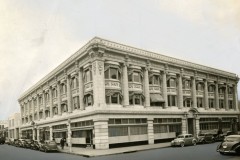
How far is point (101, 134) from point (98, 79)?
A: 6540 millimetres

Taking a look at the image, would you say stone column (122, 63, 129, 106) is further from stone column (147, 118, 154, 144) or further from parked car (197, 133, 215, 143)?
parked car (197, 133, 215, 143)

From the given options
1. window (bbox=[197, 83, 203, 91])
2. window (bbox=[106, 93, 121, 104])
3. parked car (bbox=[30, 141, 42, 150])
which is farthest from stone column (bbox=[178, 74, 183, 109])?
parked car (bbox=[30, 141, 42, 150])

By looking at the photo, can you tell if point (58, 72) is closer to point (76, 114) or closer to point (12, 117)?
point (76, 114)

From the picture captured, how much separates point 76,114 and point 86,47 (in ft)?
31.0

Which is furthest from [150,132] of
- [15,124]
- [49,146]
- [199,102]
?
[15,124]

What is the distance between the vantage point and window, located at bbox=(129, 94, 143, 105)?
3922 cm

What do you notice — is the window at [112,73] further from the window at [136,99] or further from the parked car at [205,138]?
the parked car at [205,138]

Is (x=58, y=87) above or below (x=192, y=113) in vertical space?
above

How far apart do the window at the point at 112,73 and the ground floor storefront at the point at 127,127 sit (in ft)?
15.5

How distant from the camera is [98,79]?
3491cm

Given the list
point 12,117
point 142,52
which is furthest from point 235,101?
point 12,117

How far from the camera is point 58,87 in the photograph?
160 feet

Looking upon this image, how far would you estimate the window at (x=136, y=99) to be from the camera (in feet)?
129

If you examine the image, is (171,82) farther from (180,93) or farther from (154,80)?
(154,80)
